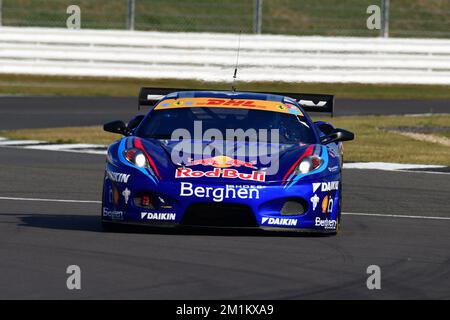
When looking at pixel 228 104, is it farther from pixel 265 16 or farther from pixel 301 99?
pixel 265 16

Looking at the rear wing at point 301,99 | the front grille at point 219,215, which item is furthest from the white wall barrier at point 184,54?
the front grille at point 219,215

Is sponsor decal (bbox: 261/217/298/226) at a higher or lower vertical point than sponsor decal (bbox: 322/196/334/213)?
lower

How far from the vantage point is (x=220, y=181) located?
10.3m

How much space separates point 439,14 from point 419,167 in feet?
53.4

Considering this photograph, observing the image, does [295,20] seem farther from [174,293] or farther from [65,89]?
[174,293]

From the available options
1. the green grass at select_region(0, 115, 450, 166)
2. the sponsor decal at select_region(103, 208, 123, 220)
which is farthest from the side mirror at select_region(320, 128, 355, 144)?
the green grass at select_region(0, 115, 450, 166)

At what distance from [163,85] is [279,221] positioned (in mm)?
Result: 20656

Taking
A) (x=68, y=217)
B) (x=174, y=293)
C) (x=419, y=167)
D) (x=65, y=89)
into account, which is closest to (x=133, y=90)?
(x=65, y=89)

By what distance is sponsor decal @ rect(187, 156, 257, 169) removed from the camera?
34.3 feet

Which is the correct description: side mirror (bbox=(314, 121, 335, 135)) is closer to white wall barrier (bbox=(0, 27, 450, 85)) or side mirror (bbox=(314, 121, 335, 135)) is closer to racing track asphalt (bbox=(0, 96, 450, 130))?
racing track asphalt (bbox=(0, 96, 450, 130))

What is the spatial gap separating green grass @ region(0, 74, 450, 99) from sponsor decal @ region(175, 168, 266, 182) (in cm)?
2022

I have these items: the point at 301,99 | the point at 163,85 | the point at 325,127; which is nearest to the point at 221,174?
the point at 325,127

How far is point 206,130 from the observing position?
11242mm

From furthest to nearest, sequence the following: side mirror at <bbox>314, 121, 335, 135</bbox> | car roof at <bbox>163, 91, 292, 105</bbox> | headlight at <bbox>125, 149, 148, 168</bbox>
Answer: side mirror at <bbox>314, 121, 335, 135</bbox>
car roof at <bbox>163, 91, 292, 105</bbox>
headlight at <bbox>125, 149, 148, 168</bbox>
